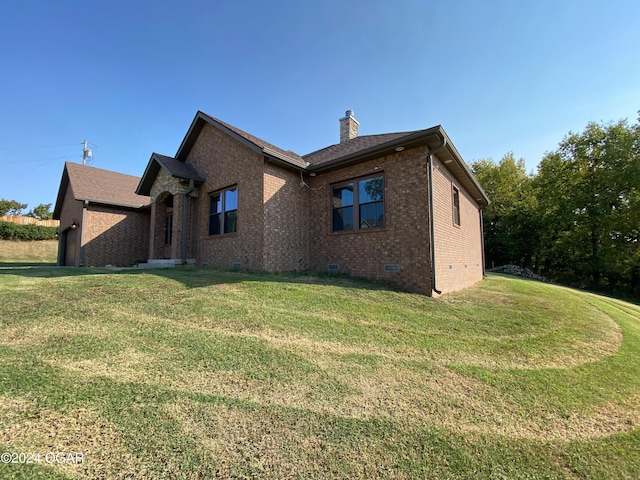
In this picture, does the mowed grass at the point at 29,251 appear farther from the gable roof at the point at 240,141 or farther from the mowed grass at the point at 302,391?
the mowed grass at the point at 302,391

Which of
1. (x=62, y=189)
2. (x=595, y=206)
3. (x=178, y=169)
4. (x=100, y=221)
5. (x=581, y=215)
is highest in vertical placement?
(x=62, y=189)

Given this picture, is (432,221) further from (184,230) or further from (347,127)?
(184,230)

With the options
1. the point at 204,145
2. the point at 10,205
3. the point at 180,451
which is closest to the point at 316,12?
the point at 204,145

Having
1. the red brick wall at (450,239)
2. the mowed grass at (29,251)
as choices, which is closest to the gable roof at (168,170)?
the red brick wall at (450,239)

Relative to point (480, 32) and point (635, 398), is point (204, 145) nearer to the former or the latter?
point (480, 32)

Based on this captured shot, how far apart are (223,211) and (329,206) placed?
13.3 ft

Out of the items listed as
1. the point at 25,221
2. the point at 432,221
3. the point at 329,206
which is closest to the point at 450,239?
the point at 432,221

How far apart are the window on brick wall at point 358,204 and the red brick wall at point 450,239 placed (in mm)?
1560

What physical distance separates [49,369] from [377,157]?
8146 millimetres

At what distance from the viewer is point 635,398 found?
144 inches

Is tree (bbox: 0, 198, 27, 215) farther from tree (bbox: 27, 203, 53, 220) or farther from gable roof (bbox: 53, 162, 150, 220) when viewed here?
gable roof (bbox: 53, 162, 150, 220)

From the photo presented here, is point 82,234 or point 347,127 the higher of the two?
point 347,127

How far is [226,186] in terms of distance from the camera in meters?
10.8

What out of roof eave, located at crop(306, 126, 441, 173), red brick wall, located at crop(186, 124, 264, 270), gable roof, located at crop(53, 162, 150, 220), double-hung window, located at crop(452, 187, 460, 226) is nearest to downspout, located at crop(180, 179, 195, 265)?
red brick wall, located at crop(186, 124, 264, 270)
